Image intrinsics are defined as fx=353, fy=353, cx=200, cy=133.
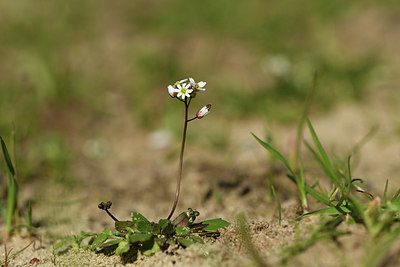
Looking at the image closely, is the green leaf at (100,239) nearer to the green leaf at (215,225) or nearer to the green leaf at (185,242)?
the green leaf at (185,242)

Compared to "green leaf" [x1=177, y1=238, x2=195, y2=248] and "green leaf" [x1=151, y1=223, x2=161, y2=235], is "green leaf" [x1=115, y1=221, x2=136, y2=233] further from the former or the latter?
"green leaf" [x1=177, y1=238, x2=195, y2=248]

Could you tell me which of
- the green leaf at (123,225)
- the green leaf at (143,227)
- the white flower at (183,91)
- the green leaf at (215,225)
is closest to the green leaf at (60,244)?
the green leaf at (123,225)

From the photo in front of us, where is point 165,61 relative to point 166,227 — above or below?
above

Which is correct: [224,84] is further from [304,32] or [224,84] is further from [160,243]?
[160,243]

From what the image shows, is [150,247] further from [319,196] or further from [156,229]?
[319,196]

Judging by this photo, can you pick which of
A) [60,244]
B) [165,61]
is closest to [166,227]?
[60,244]

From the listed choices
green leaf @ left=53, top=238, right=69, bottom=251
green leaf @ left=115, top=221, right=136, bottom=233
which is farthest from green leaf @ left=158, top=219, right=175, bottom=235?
green leaf @ left=53, top=238, right=69, bottom=251
